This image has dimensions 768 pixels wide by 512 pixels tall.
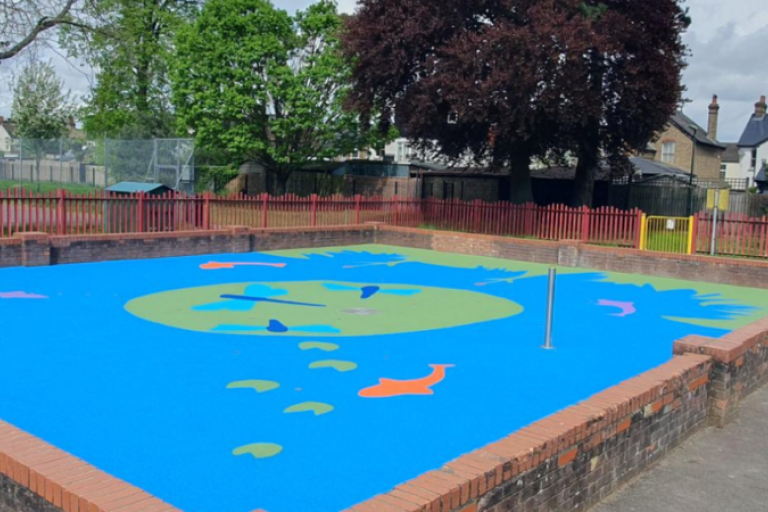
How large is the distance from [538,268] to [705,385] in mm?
12525

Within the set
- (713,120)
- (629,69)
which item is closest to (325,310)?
(629,69)

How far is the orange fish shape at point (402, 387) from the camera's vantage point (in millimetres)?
7382

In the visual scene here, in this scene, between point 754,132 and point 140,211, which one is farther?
point 754,132

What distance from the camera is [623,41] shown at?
24156 mm

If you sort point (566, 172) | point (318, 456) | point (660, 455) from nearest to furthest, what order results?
point (318, 456), point (660, 455), point (566, 172)

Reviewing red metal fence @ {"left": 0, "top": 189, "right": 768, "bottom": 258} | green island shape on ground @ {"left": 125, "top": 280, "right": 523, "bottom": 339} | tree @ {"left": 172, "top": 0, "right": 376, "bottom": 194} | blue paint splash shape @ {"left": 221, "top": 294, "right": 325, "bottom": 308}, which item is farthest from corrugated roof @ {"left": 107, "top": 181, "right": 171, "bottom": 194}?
tree @ {"left": 172, "top": 0, "right": 376, "bottom": 194}

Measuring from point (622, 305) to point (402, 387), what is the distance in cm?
744

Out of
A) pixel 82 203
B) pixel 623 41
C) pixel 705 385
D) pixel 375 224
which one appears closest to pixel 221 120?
pixel 375 224

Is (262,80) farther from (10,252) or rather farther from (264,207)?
(10,252)

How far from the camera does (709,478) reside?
6043mm

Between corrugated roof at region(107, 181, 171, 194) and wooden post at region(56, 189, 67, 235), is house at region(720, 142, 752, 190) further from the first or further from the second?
wooden post at region(56, 189, 67, 235)

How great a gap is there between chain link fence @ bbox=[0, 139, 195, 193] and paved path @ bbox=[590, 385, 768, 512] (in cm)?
2226

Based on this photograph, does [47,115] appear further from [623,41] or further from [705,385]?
[705,385]

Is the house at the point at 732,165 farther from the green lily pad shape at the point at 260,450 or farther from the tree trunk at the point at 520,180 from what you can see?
the green lily pad shape at the point at 260,450
